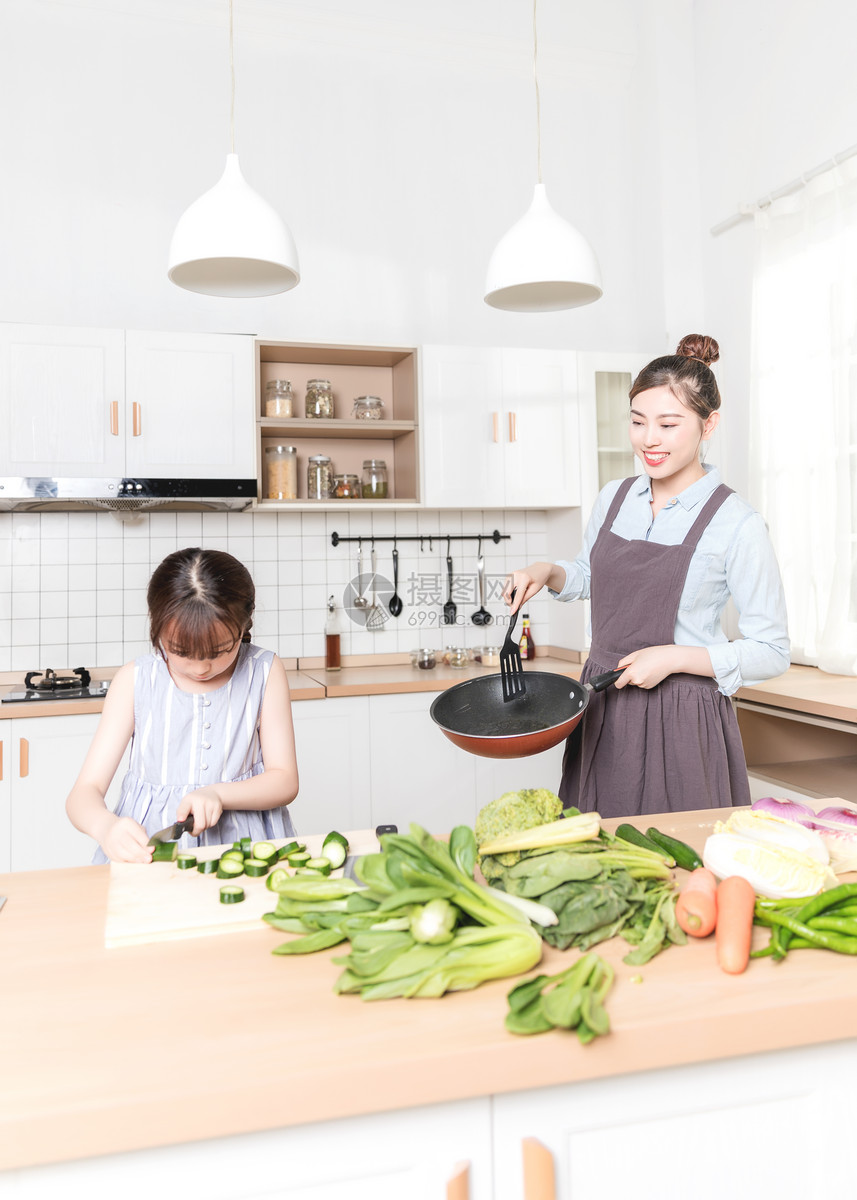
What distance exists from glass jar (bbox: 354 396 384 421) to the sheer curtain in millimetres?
1329

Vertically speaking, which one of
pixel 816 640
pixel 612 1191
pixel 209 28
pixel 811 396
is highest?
pixel 209 28

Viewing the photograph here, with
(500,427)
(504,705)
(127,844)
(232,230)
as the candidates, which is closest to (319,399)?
(500,427)

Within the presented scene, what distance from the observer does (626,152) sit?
3.85m

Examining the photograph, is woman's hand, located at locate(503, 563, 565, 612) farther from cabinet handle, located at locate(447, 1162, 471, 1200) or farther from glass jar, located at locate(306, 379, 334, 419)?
glass jar, located at locate(306, 379, 334, 419)

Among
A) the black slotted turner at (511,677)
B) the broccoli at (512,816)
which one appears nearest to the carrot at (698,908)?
the broccoli at (512,816)

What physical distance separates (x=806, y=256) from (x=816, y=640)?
1.25 m

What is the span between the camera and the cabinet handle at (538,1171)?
77cm

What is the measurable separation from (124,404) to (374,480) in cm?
90

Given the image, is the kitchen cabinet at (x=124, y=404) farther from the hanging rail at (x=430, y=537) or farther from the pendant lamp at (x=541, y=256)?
the pendant lamp at (x=541, y=256)

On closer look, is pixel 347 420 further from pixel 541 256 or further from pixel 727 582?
pixel 727 582

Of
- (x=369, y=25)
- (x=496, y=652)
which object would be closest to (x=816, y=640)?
(x=496, y=652)

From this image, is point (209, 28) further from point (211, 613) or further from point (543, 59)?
point (211, 613)

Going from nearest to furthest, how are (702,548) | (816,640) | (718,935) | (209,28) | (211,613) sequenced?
(718,935) → (211,613) → (702,548) → (816,640) → (209,28)

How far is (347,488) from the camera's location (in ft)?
10.7
